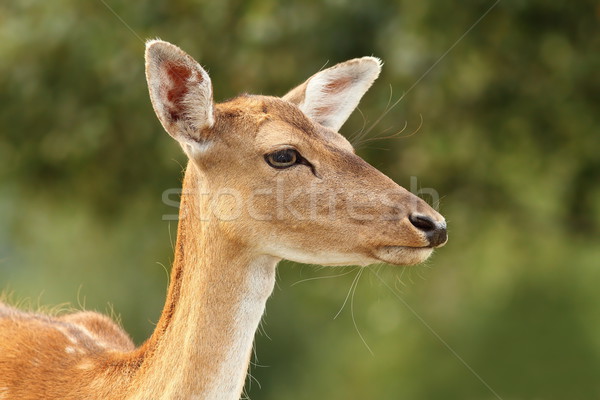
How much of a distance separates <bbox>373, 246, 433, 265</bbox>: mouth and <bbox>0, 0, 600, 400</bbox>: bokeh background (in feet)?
10.6

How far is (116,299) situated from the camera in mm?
14406

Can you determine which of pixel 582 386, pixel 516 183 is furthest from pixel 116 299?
pixel 582 386

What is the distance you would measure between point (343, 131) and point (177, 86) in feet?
19.1

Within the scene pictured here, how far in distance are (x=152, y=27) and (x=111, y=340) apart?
558 cm

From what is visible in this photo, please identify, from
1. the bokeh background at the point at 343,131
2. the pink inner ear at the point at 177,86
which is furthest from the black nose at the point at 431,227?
the bokeh background at the point at 343,131

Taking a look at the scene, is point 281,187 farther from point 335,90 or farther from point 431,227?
point 335,90

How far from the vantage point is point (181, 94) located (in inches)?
194

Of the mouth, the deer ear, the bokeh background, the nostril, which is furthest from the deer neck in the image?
the bokeh background

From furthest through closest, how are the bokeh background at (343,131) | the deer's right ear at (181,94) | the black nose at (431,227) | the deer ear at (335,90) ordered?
1. the bokeh background at (343,131)
2. the deer ear at (335,90)
3. the deer's right ear at (181,94)
4. the black nose at (431,227)

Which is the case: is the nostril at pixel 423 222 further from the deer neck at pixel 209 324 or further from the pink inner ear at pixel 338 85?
the pink inner ear at pixel 338 85

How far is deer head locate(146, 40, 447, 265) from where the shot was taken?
4734mm

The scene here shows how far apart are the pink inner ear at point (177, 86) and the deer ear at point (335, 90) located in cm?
93

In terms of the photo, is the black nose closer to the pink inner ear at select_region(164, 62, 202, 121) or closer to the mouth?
the mouth

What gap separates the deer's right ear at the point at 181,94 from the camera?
481 centimetres
